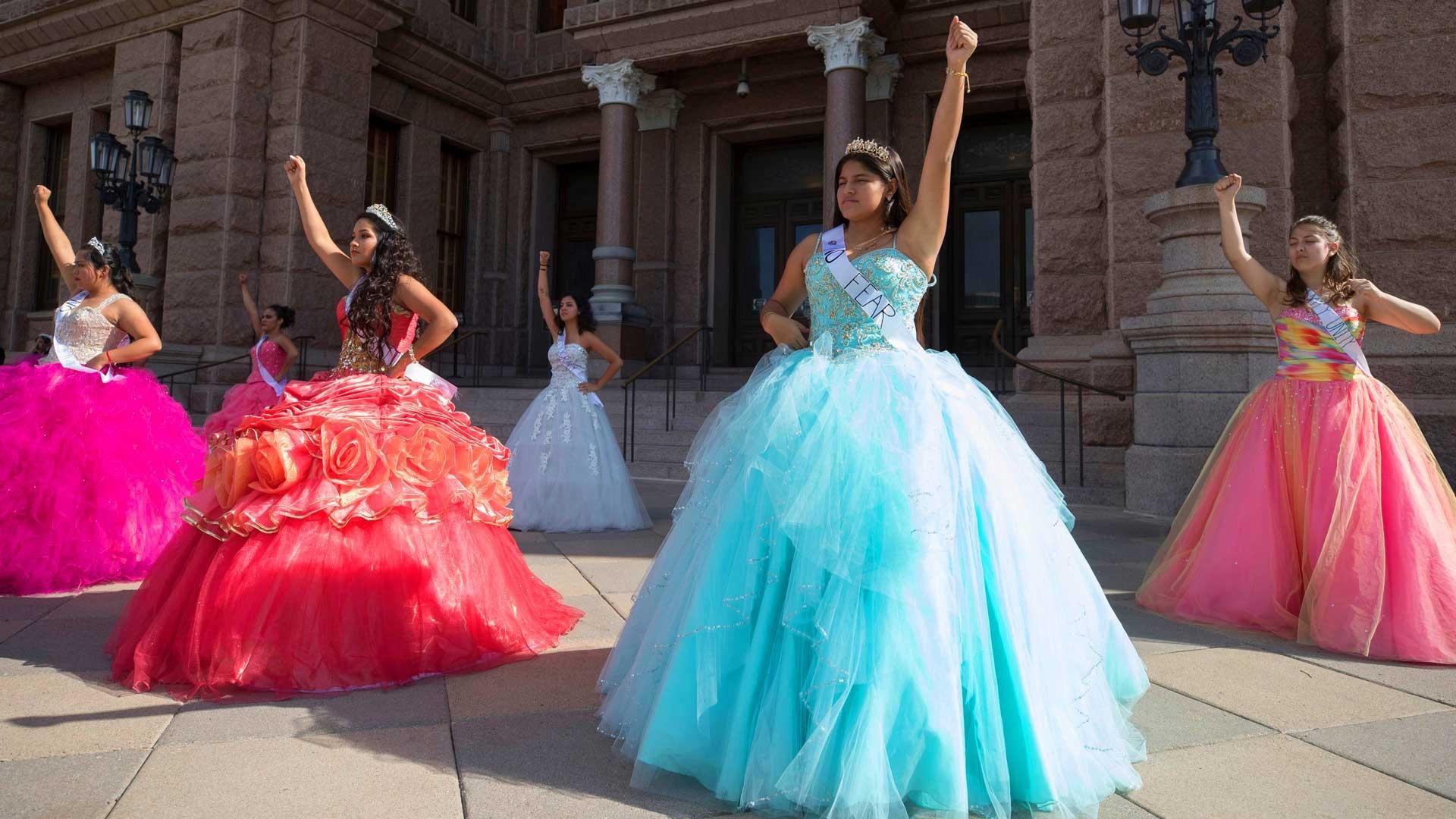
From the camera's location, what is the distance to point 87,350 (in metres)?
5.25

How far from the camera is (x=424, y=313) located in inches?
154

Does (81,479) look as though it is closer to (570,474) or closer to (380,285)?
(380,285)

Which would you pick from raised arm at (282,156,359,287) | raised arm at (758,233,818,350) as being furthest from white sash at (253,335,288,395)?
raised arm at (758,233,818,350)

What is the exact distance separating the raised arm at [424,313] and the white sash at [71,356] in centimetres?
259

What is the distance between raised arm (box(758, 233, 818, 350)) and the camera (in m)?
2.86

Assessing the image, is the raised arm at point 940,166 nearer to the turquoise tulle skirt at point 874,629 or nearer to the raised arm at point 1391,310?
the turquoise tulle skirt at point 874,629

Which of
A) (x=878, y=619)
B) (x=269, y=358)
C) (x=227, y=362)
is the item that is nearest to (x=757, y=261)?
(x=227, y=362)

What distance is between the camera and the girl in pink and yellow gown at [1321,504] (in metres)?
3.74

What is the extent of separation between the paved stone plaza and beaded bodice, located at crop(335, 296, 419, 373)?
1.51 meters

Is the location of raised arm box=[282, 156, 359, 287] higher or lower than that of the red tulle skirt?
higher

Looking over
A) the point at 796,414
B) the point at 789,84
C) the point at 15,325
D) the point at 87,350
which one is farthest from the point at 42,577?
the point at 15,325

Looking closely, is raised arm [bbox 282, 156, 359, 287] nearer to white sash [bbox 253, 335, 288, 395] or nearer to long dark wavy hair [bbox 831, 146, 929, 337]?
long dark wavy hair [bbox 831, 146, 929, 337]

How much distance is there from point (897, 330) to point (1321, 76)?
8.87m

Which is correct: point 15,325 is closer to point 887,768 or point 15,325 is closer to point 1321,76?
point 887,768
